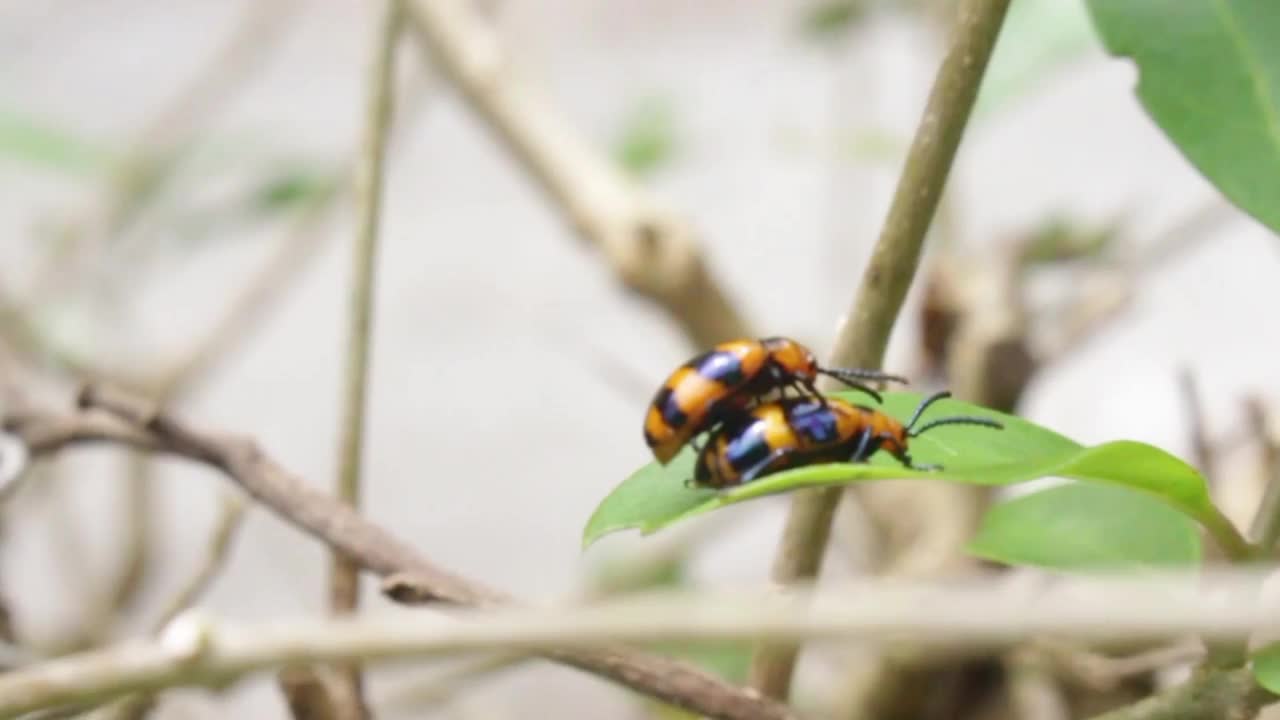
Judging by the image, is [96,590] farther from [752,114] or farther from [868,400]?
[752,114]

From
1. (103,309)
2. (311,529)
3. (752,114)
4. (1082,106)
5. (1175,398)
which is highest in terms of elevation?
(752,114)

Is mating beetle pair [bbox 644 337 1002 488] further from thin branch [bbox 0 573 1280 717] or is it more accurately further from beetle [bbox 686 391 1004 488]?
thin branch [bbox 0 573 1280 717]

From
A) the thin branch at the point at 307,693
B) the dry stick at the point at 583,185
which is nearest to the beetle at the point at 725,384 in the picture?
the thin branch at the point at 307,693

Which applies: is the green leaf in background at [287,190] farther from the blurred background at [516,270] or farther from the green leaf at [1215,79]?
the green leaf at [1215,79]

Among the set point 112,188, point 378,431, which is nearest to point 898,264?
point 112,188

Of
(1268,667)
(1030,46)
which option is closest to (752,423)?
(1268,667)

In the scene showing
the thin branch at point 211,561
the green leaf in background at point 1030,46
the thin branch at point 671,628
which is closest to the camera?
the thin branch at point 671,628

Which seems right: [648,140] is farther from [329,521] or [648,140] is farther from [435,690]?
[329,521]
